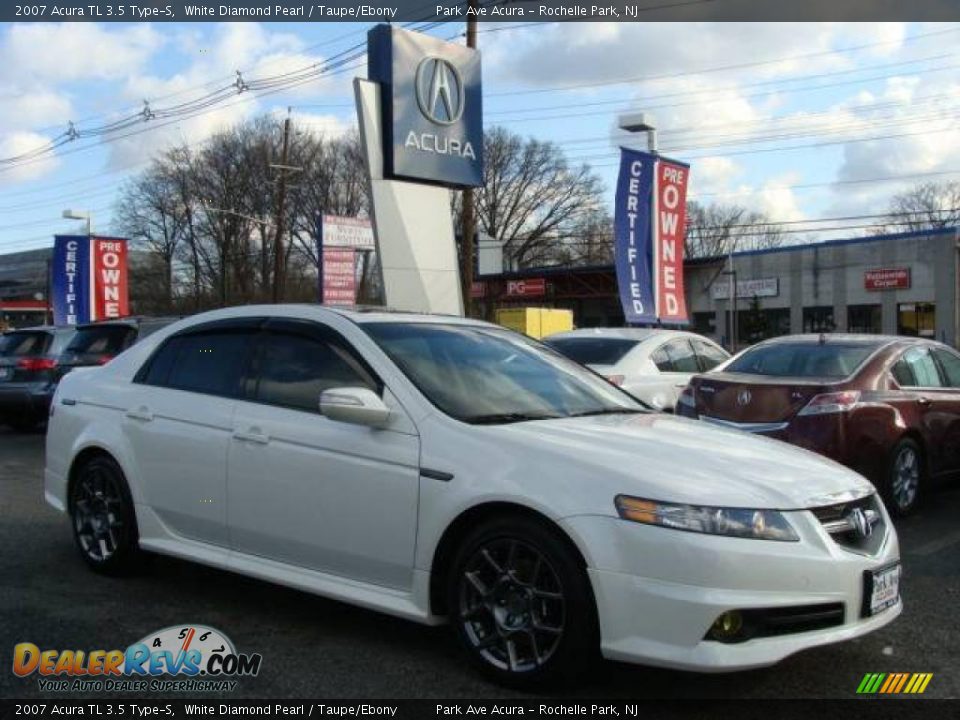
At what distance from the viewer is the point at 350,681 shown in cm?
402

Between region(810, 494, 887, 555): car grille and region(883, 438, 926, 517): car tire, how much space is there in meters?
3.81

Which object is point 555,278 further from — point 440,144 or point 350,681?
point 350,681

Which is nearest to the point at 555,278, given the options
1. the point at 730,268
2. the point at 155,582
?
the point at 730,268

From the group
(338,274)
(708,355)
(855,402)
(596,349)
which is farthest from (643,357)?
(338,274)

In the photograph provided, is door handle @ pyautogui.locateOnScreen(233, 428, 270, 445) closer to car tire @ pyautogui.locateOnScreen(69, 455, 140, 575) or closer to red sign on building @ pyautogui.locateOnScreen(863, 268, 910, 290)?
car tire @ pyautogui.locateOnScreen(69, 455, 140, 575)

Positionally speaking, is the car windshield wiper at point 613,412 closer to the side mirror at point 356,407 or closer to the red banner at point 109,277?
the side mirror at point 356,407

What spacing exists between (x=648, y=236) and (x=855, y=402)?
Result: 11646mm

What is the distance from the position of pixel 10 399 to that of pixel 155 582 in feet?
33.7

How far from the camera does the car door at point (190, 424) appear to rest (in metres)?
5.03

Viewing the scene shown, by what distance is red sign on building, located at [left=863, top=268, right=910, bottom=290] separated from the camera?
42594 mm

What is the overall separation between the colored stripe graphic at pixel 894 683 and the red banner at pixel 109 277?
92.3 feet

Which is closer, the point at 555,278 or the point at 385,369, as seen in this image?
the point at 385,369

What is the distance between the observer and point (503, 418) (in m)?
4.37

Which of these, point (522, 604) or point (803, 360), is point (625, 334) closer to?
point (803, 360)
